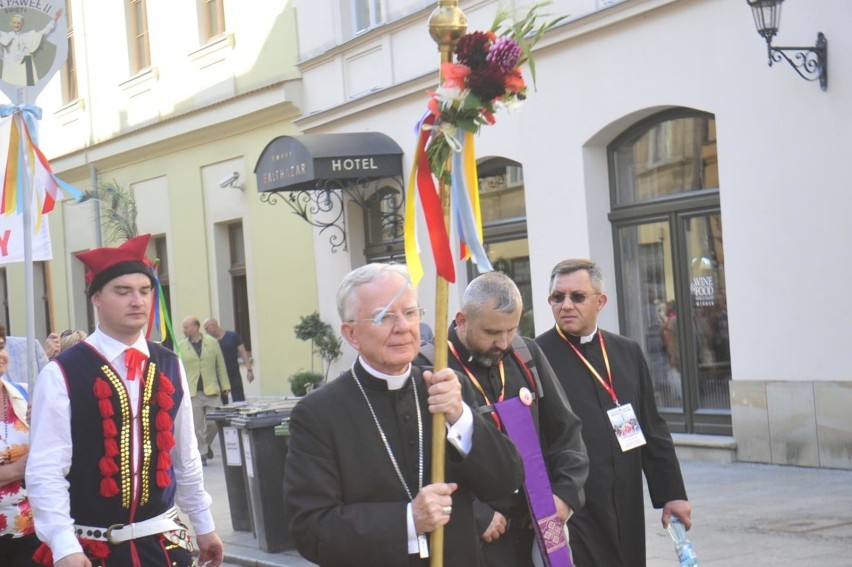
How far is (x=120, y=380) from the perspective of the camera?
504cm

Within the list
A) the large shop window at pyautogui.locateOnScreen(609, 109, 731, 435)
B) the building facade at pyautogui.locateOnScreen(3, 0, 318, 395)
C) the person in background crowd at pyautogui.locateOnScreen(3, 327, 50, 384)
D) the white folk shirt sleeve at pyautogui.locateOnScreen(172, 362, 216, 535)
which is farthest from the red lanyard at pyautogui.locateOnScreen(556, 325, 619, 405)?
the building facade at pyautogui.locateOnScreen(3, 0, 318, 395)

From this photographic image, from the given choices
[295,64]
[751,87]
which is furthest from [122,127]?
[751,87]

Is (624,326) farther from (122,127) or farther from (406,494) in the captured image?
(122,127)

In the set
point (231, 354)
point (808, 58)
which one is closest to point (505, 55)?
point (808, 58)

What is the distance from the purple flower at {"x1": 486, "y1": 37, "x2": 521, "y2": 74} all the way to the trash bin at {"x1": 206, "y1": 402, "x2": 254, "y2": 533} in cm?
726

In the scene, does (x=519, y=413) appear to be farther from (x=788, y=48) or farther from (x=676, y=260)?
(x=676, y=260)

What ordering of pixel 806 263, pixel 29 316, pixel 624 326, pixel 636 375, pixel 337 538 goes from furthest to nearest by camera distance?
pixel 624 326 → pixel 806 263 → pixel 29 316 → pixel 636 375 → pixel 337 538

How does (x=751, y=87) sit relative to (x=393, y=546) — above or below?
above

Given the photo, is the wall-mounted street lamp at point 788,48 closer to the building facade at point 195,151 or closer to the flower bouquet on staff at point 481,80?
the flower bouquet on staff at point 481,80

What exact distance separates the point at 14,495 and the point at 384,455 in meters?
2.59

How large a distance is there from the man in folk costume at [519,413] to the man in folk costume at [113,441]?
106cm

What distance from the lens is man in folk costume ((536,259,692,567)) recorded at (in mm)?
5832

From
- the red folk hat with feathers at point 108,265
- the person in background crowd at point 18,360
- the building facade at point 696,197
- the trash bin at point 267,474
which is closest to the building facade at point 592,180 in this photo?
the building facade at point 696,197

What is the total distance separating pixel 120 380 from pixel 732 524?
5.92 meters
